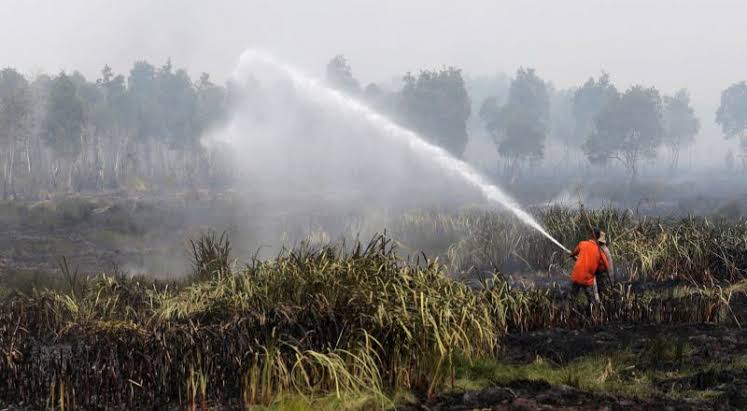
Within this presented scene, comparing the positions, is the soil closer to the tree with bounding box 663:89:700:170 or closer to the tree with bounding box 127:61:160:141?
the tree with bounding box 127:61:160:141

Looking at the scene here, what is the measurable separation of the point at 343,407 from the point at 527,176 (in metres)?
108

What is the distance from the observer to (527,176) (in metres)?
112

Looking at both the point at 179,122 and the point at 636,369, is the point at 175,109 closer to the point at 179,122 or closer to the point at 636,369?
the point at 179,122

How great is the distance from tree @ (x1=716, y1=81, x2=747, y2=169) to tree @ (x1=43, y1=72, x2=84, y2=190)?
324 feet

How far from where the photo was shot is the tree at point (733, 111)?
121 metres

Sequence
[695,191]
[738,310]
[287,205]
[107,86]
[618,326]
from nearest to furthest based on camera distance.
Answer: [618,326] < [738,310] < [287,205] < [695,191] < [107,86]

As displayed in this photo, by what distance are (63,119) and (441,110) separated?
133ft

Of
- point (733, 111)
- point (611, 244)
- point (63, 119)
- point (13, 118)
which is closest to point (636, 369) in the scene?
point (611, 244)

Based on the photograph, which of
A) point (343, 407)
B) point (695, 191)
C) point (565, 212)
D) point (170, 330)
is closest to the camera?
point (343, 407)

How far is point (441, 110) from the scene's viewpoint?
8506 cm

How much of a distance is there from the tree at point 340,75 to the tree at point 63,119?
3127 cm

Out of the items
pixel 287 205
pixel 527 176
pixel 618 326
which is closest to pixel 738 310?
pixel 618 326

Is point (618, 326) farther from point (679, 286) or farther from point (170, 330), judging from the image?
point (170, 330)

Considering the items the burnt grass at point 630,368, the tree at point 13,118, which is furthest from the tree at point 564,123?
the burnt grass at point 630,368
